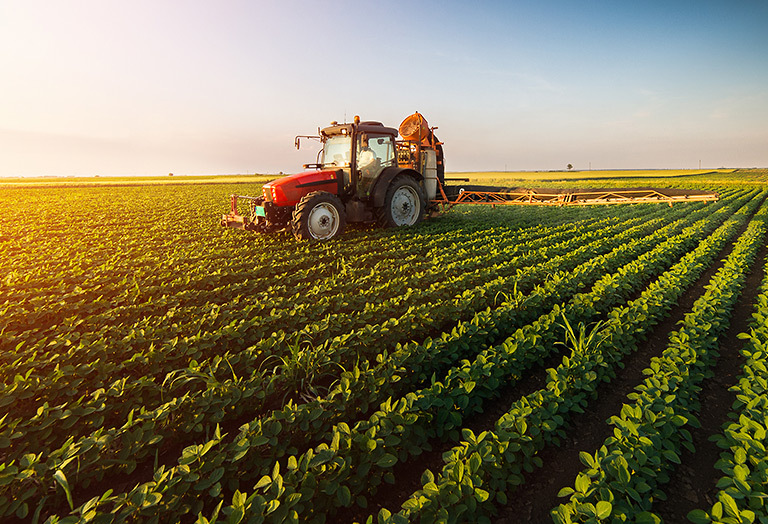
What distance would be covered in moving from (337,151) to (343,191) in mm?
1017

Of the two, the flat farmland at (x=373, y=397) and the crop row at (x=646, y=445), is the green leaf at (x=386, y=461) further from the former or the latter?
the crop row at (x=646, y=445)

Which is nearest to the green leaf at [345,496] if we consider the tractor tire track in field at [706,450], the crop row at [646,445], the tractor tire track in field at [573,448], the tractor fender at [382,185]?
the tractor tire track in field at [573,448]

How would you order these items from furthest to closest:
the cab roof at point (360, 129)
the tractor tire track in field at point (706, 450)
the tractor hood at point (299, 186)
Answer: the cab roof at point (360, 129)
the tractor hood at point (299, 186)
the tractor tire track in field at point (706, 450)

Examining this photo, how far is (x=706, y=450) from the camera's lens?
105 inches

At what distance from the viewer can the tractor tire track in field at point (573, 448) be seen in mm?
2215

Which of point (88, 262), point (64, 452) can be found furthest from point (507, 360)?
point (88, 262)

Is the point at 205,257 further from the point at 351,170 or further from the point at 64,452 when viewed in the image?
the point at 64,452

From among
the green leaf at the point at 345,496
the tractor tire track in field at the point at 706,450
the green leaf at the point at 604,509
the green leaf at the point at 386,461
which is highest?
the green leaf at the point at 604,509

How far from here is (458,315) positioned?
4.54 metres

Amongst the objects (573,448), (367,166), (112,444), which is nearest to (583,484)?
(573,448)

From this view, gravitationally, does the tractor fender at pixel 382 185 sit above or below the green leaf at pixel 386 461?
above

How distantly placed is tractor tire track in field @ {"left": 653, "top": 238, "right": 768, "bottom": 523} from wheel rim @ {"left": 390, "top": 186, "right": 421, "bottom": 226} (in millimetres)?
6901

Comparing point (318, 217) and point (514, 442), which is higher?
point (318, 217)

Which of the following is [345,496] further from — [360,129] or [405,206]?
[405,206]
